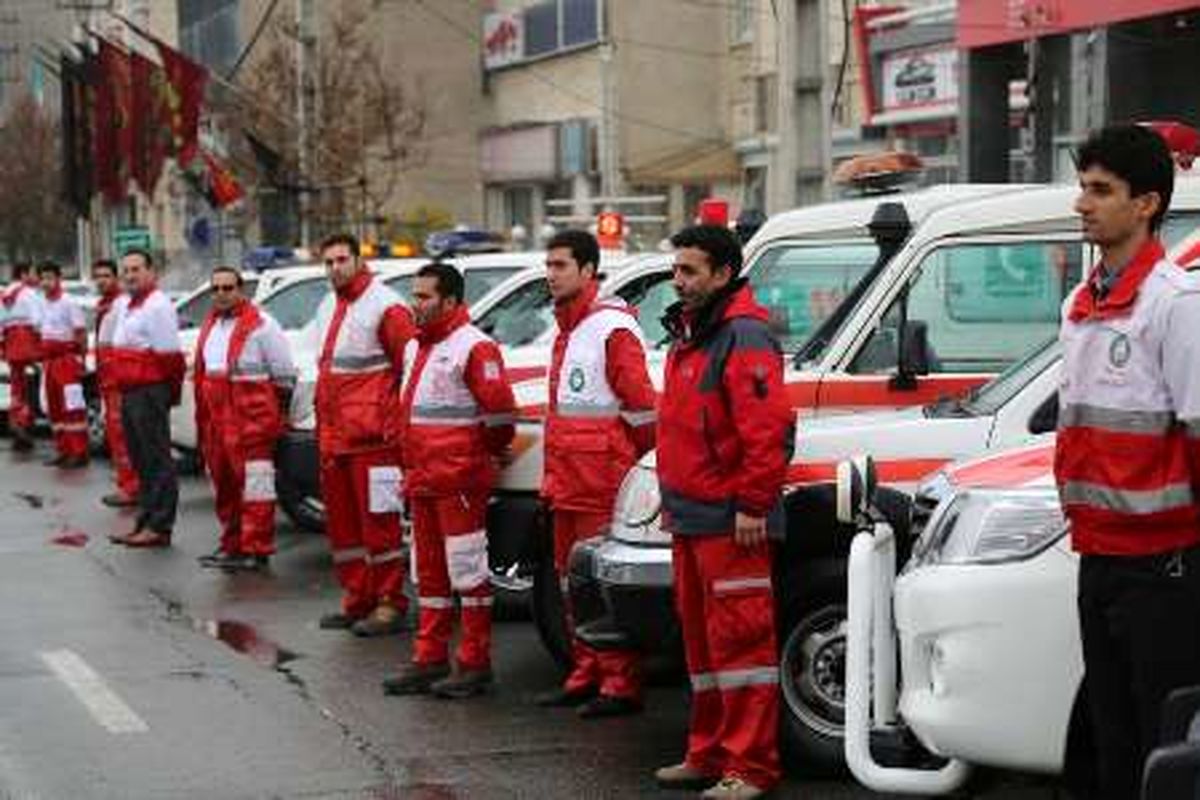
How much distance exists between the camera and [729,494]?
22.8 feet

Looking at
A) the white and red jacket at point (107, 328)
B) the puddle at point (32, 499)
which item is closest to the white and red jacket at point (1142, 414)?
the white and red jacket at point (107, 328)

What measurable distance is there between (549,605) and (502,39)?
1659 inches

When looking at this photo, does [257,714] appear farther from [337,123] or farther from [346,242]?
[337,123]

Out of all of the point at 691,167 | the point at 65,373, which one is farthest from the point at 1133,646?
the point at 691,167

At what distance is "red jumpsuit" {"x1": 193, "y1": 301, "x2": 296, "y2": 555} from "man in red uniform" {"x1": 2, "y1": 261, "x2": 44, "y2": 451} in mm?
8524

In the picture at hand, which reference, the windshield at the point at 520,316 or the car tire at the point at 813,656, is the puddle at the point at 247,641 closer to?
the windshield at the point at 520,316

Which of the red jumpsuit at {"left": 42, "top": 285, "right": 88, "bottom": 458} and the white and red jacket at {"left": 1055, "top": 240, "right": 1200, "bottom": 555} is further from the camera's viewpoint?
the red jumpsuit at {"left": 42, "top": 285, "right": 88, "bottom": 458}

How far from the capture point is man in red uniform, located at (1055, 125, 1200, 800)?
4.99 metres

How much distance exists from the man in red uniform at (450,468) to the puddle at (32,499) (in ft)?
28.3

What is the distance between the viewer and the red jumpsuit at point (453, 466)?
8883 mm

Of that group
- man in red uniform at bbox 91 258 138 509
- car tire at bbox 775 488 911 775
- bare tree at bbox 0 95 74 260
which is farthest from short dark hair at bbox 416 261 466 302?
bare tree at bbox 0 95 74 260

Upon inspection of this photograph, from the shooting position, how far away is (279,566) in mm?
13414

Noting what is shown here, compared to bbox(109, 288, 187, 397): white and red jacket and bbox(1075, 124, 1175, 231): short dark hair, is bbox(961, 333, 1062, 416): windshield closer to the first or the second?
bbox(1075, 124, 1175, 231): short dark hair

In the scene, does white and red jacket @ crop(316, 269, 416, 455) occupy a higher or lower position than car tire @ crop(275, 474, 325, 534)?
higher
